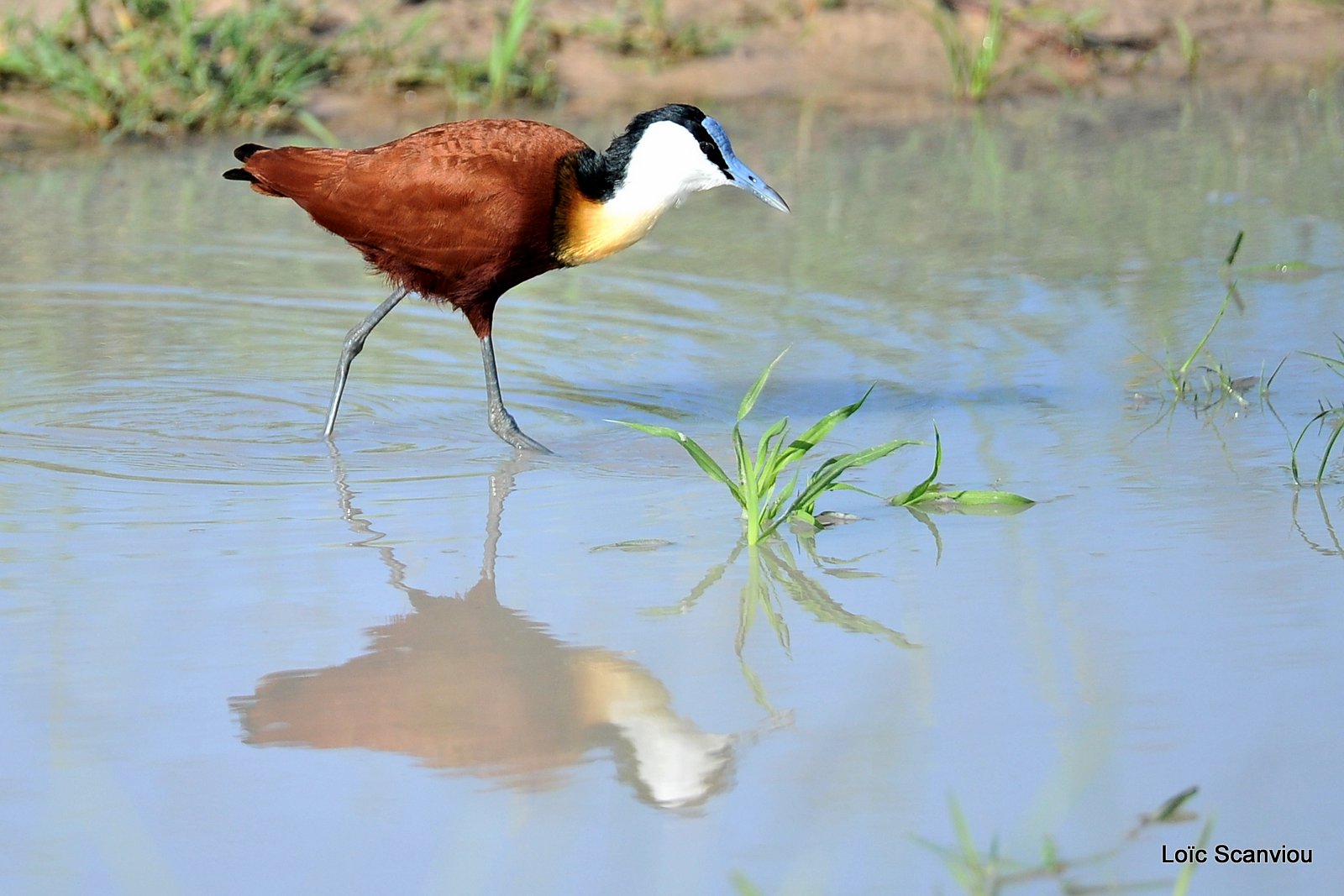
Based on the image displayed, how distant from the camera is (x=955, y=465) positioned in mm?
4301

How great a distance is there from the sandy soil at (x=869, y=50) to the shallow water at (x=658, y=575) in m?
2.40

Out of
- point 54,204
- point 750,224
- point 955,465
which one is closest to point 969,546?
point 955,465

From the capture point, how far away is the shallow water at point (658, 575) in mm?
2582

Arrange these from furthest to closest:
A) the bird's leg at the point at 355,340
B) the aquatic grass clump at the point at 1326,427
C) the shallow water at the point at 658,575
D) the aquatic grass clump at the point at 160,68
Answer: the aquatic grass clump at the point at 160,68 < the bird's leg at the point at 355,340 < the aquatic grass clump at the point at 1326,427 < the shallow water at the point at 658,575

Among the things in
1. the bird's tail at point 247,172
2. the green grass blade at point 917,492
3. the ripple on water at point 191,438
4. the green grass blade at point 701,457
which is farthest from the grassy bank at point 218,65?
the green grass blade at point 917,492

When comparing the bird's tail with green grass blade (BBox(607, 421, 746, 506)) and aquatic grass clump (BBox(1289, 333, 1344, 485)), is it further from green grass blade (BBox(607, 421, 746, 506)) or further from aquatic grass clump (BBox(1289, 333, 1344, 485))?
aquatic grass clump (BBox(1289, 333, 1344, 485))

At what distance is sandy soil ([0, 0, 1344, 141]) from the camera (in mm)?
8938

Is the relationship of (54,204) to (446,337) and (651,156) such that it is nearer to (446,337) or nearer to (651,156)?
(446,337)

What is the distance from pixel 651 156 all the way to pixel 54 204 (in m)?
3.26

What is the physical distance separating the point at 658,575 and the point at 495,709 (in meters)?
0.66

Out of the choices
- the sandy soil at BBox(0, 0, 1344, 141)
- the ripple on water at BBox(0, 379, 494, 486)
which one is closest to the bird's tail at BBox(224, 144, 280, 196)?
the ripple on water at BBox(0, 379, 494, 486)

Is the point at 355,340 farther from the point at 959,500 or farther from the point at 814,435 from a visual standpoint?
the point at 959,500

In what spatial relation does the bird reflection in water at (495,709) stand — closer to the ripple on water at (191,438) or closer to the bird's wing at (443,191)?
the ripple on water at (191,438)

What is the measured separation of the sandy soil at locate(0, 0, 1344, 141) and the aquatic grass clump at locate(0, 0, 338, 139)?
31 centimetres
